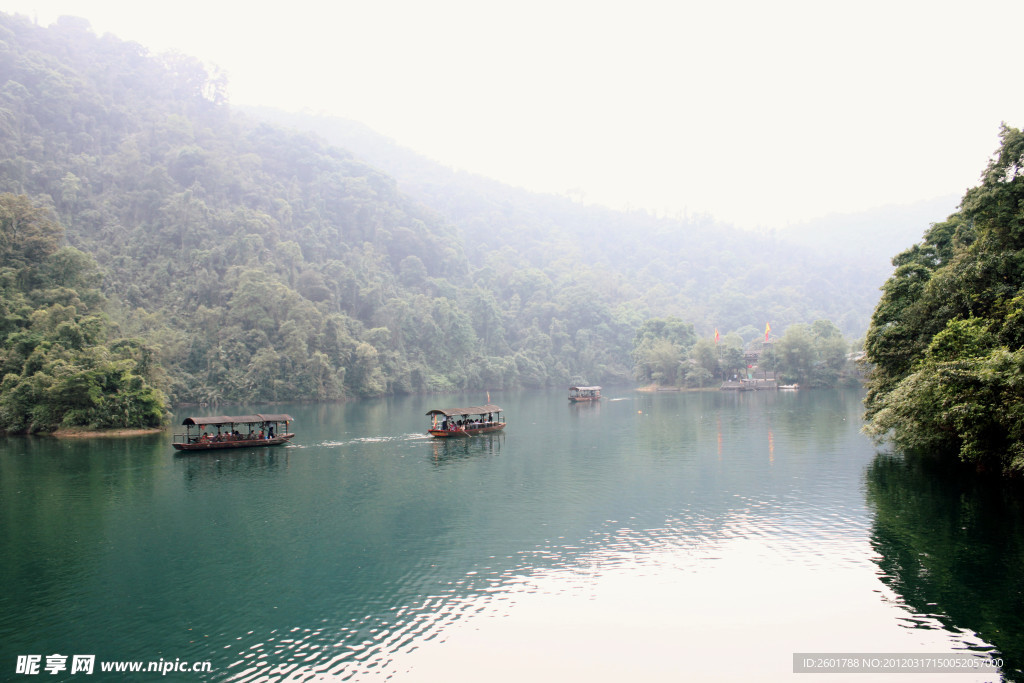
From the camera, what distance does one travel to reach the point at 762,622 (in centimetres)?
1449

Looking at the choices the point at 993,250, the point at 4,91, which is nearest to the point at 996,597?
the point at 993,250

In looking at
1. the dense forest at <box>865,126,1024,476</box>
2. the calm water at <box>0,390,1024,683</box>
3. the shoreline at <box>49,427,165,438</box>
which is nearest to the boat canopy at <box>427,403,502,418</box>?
the calm water at <box>0,390,1024,683</box>

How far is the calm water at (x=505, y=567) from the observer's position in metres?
13.2

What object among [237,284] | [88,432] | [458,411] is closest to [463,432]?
[458,411]

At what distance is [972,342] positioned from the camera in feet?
74.8

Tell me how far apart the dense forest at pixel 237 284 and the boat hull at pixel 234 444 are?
40.3ft

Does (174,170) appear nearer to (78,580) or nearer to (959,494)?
(78,580)

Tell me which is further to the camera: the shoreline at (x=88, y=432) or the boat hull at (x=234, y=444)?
the shoreline at (x=88, y=432)

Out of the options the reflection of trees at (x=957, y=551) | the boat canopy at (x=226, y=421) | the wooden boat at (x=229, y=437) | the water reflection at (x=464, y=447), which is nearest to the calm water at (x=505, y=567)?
the reflection of trees at (x=957, y=551)

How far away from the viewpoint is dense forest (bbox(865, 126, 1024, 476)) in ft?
65.6

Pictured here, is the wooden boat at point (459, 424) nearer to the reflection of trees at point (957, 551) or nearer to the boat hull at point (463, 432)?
the boat hull at point (463, 432)

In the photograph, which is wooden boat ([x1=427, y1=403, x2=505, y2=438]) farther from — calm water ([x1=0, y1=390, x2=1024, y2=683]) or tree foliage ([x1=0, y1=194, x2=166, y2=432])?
tree foliage ([x1=0, y1=194, x2=166, y2=432])

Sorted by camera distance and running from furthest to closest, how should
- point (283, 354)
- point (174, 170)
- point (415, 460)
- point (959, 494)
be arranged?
1. point (174, 170)
2. point (283, 354)
3. point (415, 460)
4. point (959, 494)

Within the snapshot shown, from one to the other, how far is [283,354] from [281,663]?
72.7 m
